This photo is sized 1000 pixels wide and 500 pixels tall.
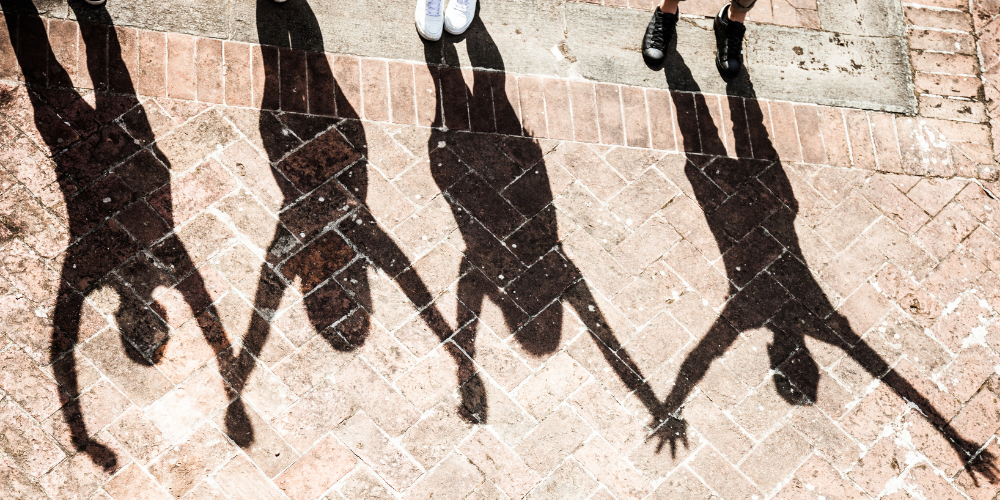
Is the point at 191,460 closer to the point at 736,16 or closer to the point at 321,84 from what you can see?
the point at 321,84

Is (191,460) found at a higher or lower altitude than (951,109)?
lower

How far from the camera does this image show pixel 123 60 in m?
3.53

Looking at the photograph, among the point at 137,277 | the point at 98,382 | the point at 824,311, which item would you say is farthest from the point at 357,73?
the point at 824,311

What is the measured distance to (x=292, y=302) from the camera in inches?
133

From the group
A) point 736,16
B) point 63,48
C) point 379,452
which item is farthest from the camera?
point 736,16

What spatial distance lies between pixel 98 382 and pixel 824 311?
12.8 feet

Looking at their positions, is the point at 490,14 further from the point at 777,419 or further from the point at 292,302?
the point at 777,419

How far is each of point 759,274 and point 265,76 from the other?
3.07m

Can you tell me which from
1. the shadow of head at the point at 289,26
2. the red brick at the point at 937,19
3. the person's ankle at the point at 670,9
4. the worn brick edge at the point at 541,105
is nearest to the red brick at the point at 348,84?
the worn brick edge at the point at 541,105

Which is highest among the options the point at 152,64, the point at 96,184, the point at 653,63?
the point at 653,63

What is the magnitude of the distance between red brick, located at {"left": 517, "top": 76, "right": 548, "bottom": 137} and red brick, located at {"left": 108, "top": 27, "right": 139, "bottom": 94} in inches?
84.8

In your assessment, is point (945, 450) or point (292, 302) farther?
point (945, 450)

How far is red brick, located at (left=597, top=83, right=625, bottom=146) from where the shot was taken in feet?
12.8

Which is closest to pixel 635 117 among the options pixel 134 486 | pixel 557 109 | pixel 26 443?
pixel 557 109
